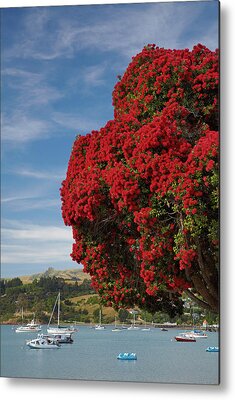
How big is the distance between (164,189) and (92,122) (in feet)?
6.46

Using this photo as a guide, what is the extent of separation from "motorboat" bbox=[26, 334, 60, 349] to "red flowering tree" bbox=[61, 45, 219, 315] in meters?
1.18

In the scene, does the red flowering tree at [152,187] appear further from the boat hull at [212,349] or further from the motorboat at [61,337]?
the motorboat at [61,337]

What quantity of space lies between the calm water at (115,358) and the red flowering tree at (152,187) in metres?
0.46

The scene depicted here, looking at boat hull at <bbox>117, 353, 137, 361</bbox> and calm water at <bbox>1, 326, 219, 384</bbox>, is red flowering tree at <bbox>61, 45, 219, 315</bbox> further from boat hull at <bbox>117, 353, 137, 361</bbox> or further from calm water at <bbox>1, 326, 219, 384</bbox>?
boat hull at <bbox>117, 353, 137, 361</bbox>

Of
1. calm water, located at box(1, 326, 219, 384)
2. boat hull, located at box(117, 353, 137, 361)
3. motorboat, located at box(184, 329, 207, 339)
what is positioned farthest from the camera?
boat hull, located at box(117, 353, 137, 361)

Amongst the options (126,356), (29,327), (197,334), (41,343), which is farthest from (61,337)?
(197,334)

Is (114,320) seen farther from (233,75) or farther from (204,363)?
(233,75)

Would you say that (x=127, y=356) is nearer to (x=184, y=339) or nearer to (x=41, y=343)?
(x=184, y=339)

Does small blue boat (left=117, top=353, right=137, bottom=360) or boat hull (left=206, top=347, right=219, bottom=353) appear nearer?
boat hull (left=206, top=347, right=219, bottom=353)

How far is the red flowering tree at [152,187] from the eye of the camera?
5.77 m

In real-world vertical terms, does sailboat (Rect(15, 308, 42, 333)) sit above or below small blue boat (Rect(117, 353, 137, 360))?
above

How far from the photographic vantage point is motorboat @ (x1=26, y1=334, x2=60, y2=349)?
760 cm

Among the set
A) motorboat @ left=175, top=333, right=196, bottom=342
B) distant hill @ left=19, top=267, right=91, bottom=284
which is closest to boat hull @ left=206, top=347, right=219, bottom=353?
motorboat @ left=175, top=333, right=196, bottom=342

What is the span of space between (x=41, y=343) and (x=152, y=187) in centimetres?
267
